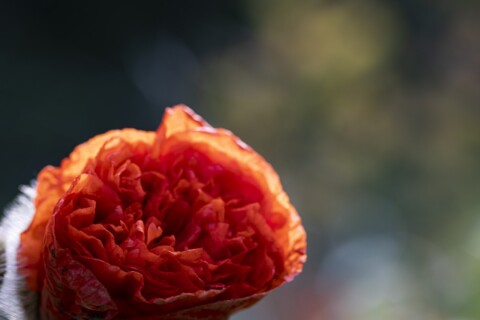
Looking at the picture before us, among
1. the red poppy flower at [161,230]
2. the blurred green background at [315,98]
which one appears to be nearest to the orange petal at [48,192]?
the red poppy flower at [161,230]

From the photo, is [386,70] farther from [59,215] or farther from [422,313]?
[59,215]

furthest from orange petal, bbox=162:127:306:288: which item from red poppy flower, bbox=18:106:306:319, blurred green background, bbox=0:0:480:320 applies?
blurred green background, bbox=0:0:480:320

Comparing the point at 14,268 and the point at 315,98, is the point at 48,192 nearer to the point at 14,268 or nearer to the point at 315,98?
the point at 14,268

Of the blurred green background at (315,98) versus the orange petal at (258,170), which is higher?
the blurred green background at (315,98)

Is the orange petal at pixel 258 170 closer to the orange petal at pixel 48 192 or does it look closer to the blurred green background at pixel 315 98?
the orange petal at pixel 48 192

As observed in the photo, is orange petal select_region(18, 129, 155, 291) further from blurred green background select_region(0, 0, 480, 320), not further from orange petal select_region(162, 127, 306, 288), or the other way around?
blurred green background select_region(0, 0, 480, 320)
